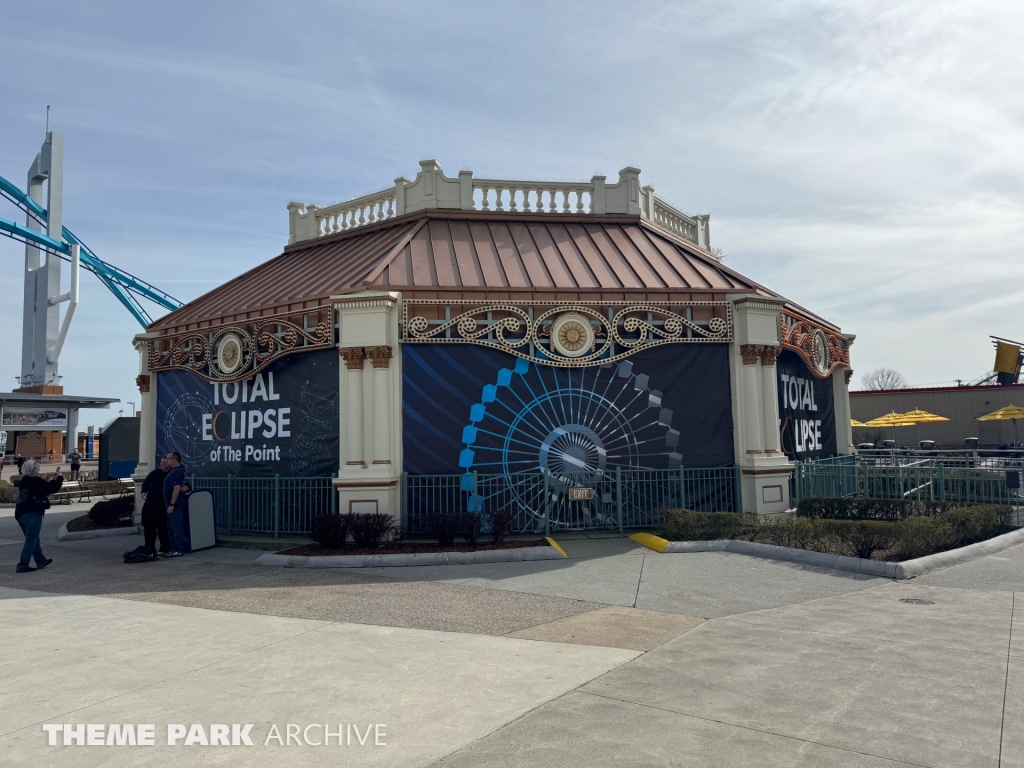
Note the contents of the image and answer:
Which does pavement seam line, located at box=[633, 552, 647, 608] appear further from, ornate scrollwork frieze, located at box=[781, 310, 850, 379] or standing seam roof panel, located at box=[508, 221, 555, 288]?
ornate scrollwork frieze, located at box=[781, 310, 850, 379]

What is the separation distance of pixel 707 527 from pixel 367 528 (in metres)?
5.59

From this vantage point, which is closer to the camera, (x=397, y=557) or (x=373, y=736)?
(x=373, y=736)

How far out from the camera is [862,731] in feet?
15.1

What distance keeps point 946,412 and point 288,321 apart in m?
40.5

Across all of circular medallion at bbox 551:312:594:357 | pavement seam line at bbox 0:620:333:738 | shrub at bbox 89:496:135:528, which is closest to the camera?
pavement seam line at bbox 0:620:333:738

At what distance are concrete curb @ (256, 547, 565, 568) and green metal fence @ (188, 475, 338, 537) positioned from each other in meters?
2.34

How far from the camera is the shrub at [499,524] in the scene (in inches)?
486

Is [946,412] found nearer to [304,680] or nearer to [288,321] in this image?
[288,321]

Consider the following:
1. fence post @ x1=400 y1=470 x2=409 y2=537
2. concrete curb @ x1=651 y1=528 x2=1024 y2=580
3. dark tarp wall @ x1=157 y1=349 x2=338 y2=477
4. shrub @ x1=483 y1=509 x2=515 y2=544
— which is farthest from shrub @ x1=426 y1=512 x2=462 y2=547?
concrete curb @ x1=651 y1=528 x2=1024 y2=580

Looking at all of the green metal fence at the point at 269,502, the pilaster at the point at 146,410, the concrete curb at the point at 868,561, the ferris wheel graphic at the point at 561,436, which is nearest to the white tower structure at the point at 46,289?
the pilaster at the point at 146,410

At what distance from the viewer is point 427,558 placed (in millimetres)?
11375

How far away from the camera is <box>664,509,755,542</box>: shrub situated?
1206cm

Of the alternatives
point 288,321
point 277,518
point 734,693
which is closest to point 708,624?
point 734,693

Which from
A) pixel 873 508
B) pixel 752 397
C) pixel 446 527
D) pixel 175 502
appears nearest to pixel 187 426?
pixel 175 502
